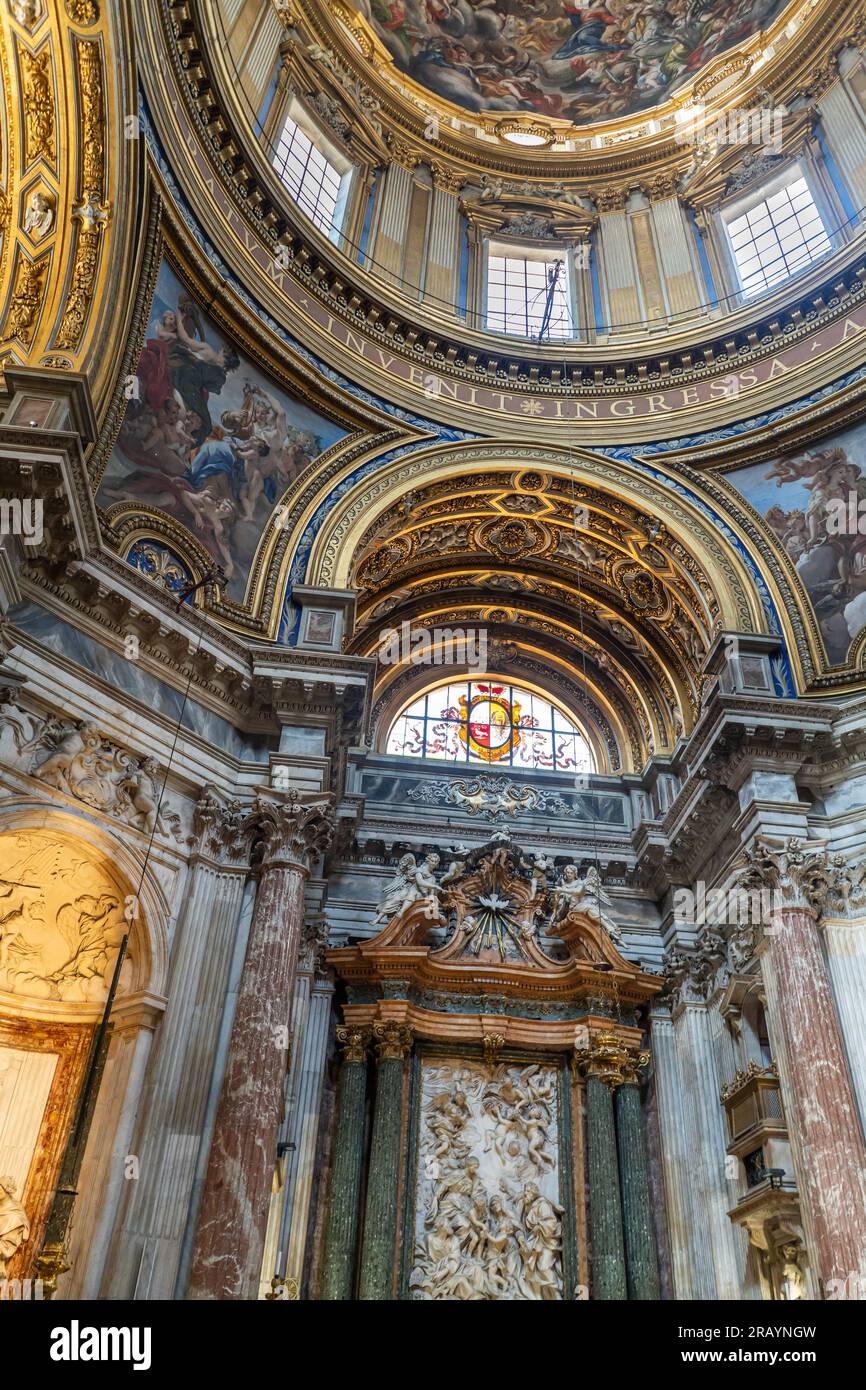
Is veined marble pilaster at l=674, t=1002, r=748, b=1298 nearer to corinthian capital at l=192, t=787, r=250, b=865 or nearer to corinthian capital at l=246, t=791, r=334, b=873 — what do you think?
corinthian capital at l=246, t=791, r=334, b=873

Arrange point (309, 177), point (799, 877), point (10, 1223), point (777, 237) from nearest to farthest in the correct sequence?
point (10, 1223), point (799, 877), point (309, 177), point (777, 237)

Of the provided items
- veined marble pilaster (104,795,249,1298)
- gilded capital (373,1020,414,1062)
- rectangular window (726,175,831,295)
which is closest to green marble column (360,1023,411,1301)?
gilded capital (373,1020,414,1062)

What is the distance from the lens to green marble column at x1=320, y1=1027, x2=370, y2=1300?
12.7 metres

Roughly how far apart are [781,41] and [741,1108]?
18.8 metres

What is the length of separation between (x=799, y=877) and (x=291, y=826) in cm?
606

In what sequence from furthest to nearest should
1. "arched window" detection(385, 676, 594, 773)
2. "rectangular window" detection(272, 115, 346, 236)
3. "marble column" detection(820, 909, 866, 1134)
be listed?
"arched window" detection(385, 676, 594, 773), "rectangular window" detection(272, 115, 346, 236), "marble column" detection(820, 909, 866, 1134)

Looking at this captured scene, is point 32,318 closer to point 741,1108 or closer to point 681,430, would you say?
point 681,430

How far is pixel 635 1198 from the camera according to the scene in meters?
13.8

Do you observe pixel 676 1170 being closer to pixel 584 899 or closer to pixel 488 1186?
pixel 488 1186

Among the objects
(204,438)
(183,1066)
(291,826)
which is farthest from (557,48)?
(183,1066)

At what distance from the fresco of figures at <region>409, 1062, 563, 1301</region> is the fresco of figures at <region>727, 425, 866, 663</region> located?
769cm

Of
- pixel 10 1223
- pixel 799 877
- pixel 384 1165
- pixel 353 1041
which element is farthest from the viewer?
pixel 353 1041
